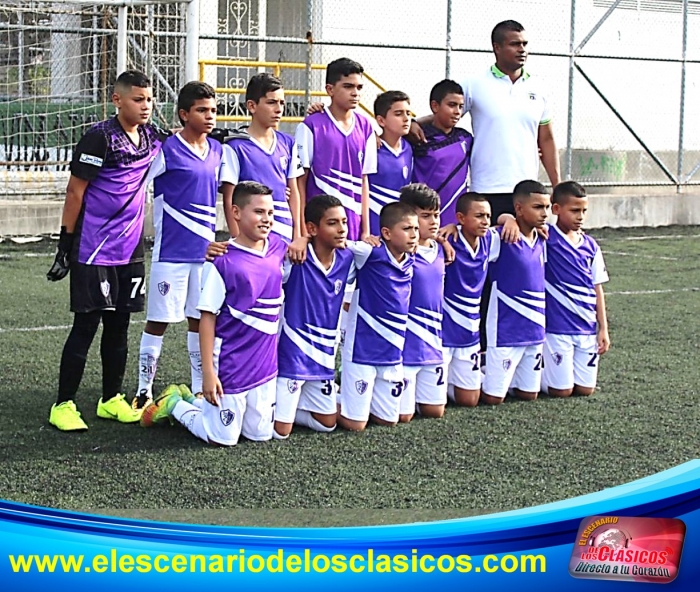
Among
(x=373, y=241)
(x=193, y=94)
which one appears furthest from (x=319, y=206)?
(x=193, y=94)

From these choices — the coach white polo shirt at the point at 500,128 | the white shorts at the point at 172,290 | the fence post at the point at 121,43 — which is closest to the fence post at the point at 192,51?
the fence post at the point at 121,43

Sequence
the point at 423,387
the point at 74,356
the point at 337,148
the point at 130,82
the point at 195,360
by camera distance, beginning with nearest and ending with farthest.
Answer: the point at 130,82 < the point at 74,356 < the point at 195,360 < the point at 423,387 < the point at 337,148

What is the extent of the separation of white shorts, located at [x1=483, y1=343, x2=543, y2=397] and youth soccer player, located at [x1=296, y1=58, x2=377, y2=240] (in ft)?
3.17

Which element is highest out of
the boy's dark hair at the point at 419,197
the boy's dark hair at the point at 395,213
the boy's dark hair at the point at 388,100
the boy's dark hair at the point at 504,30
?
the boy's dark hair at the point at 504,30

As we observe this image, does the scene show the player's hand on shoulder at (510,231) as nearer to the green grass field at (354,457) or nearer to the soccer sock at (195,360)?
the green grass field at (354,457)

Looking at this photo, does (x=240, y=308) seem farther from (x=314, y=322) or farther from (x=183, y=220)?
(x=183, y=220)

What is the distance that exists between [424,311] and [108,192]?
1.64 m

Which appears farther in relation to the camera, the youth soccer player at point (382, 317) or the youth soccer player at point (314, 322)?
the youth soccer player at point (382, 317)

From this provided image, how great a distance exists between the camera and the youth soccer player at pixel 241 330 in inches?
200

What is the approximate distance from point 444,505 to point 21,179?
32.5 ft

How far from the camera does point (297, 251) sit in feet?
17.6

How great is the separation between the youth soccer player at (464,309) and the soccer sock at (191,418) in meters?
1.43

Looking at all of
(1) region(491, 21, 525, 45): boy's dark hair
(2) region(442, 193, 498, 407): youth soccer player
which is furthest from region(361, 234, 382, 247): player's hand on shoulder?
(1) region(491, 21, 525, 45): boy's dark hair

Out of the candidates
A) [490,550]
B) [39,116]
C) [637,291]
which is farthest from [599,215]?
[490,550]
